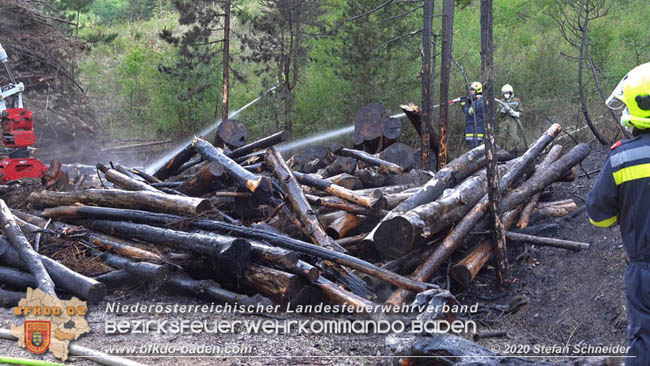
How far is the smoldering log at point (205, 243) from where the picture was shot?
6051 millimetres

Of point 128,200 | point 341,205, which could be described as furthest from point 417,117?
point 128,200

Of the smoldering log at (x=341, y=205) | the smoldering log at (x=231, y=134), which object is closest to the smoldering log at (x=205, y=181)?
the smoldering log at (x=341, y=205)

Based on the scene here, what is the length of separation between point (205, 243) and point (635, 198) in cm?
441

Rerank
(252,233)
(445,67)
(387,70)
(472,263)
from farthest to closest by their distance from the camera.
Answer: (387,70) → (445,67) → (472,263) → (252,233)

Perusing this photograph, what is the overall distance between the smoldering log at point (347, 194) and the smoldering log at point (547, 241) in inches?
72.1

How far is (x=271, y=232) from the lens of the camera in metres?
6.95

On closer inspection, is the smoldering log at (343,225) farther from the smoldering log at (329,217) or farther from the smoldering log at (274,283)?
the smoldering log at (274,283)

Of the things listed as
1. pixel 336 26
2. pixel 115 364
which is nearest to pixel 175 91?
pixel 336 26

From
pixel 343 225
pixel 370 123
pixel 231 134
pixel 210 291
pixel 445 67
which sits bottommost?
pixel 210 291

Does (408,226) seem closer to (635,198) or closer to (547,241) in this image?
(547,241)

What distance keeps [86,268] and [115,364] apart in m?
2.81

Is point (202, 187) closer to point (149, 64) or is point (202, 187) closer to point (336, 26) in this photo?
point (336, 26)

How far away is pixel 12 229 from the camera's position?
274 inches

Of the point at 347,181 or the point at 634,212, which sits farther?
the point at 347,181
